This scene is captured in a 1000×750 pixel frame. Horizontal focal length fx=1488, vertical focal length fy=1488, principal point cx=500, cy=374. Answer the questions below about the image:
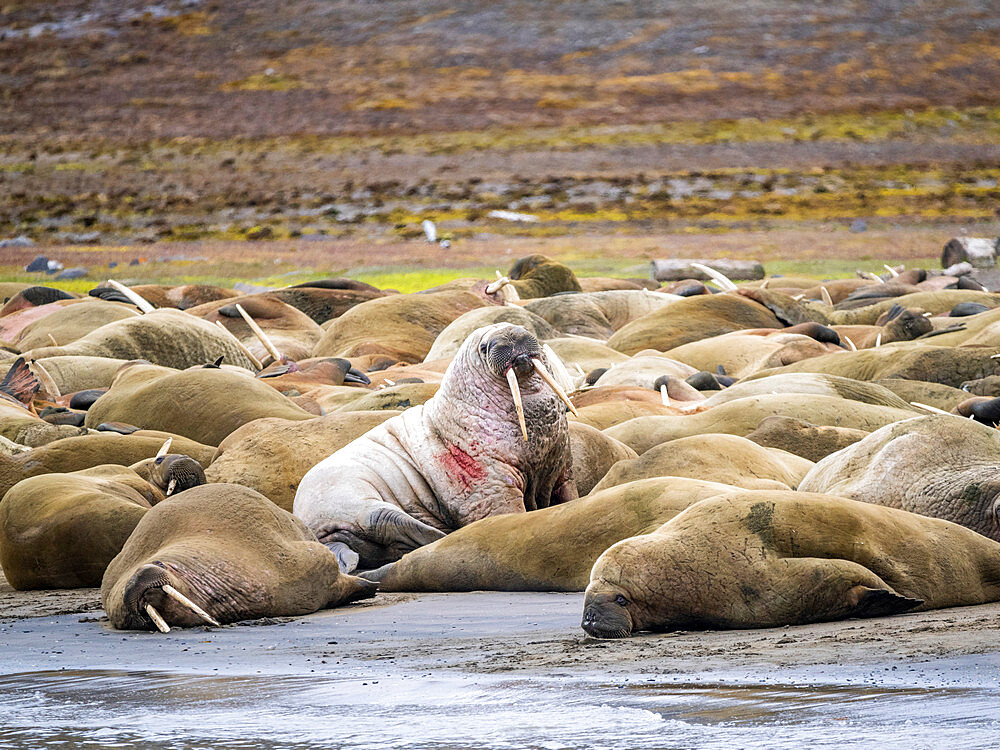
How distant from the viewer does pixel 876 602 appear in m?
5.34

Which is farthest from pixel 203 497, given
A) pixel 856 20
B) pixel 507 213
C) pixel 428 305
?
pixel 856 20

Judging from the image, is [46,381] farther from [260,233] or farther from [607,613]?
[260,233]

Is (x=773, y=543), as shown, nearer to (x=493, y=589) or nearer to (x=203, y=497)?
(x=493, y=589)

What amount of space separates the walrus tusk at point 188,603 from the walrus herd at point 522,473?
2 cm

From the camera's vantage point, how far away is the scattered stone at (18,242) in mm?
45031

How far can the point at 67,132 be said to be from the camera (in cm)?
5534

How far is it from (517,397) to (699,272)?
18757 millimetres

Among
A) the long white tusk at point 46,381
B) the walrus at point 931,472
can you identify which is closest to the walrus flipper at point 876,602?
the walrus at point 931,472

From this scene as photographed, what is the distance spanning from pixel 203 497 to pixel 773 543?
263cm

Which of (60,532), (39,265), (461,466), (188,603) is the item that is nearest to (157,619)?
(188,603)

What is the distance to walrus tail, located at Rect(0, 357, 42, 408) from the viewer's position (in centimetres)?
1242

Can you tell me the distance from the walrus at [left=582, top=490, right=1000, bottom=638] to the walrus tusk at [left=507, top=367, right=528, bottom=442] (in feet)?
8.61

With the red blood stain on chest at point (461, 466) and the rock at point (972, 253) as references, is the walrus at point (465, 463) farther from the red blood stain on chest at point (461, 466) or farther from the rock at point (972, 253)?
the rock at point (972, 253)

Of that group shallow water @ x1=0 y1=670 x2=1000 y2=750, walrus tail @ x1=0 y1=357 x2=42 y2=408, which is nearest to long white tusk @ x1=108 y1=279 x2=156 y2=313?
walrus tail @ x1=0 y1=357 x2=42 y2=408
